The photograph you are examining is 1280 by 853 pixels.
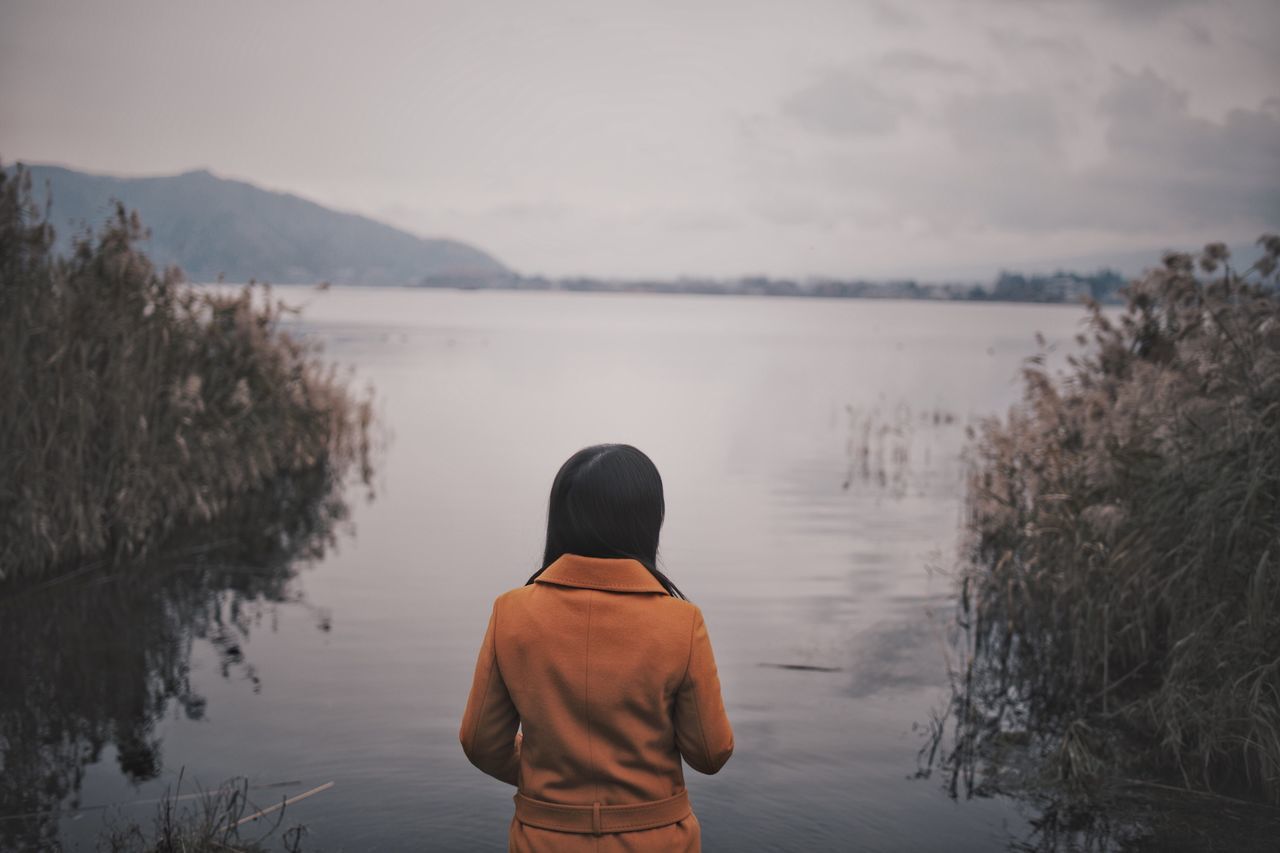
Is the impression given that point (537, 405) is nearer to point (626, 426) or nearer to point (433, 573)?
point (626, 426)

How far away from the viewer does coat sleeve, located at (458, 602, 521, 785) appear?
2697mm

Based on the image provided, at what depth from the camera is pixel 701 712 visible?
2658mm

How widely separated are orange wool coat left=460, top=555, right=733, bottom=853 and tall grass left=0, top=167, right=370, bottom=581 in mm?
7180

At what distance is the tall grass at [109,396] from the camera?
860cm

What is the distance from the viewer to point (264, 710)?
6828 millimetres

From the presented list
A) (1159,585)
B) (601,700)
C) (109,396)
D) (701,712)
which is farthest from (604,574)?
(109,396)

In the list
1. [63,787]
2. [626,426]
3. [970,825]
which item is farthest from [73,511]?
[626,426]

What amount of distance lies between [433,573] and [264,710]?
3.93 m

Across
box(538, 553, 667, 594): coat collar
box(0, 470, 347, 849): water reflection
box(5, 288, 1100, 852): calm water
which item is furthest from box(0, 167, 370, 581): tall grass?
box(538, 553, 667, 594): coat collar

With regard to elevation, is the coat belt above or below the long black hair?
below

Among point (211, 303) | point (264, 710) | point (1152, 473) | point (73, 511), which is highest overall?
point (211, 303)

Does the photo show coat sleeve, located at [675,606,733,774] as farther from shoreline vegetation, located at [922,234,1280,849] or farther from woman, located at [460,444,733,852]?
shoreline vegetation, located at [922,234,1280,849]

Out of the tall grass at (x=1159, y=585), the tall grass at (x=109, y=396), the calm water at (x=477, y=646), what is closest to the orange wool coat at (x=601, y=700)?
the calm water at (x=477, y=646)

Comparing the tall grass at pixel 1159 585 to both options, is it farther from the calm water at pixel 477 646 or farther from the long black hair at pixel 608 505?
the long black hair at pixel 608 505
